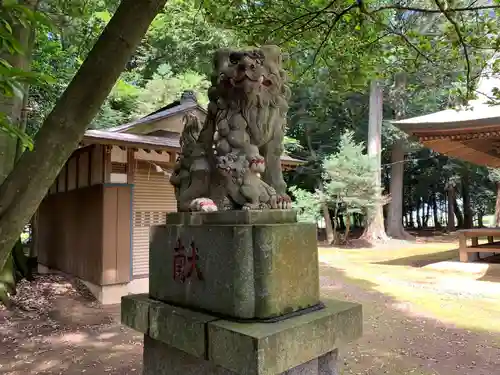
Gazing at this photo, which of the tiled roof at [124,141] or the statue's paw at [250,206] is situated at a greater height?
the tiled roof at [124,141]

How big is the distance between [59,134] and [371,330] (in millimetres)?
4881

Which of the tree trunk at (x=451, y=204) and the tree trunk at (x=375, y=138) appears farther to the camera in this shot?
the tree trunk at (x=451, y=204)

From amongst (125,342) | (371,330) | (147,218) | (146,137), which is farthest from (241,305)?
(147,218)

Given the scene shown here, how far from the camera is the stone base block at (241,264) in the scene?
2.08 m

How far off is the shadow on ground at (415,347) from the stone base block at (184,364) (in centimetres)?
199

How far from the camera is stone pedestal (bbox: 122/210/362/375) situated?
1981mm

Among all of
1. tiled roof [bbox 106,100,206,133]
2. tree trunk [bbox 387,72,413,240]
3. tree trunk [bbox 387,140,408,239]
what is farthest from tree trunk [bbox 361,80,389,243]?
tiled roof [bbox 106,100,206,133]

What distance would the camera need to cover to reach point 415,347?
15.8ft

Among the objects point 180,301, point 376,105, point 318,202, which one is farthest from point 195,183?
point 376,105

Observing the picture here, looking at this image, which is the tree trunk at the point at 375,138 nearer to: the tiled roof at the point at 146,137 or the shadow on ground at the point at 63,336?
the tiled roof at the point at 146,137

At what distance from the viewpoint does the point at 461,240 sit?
10578 mm

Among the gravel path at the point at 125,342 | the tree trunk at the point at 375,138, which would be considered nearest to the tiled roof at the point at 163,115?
the gravel path at the point at 125,342

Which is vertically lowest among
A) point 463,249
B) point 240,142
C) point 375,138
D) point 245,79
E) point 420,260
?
point 420,260

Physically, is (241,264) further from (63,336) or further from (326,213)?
(326,213)
